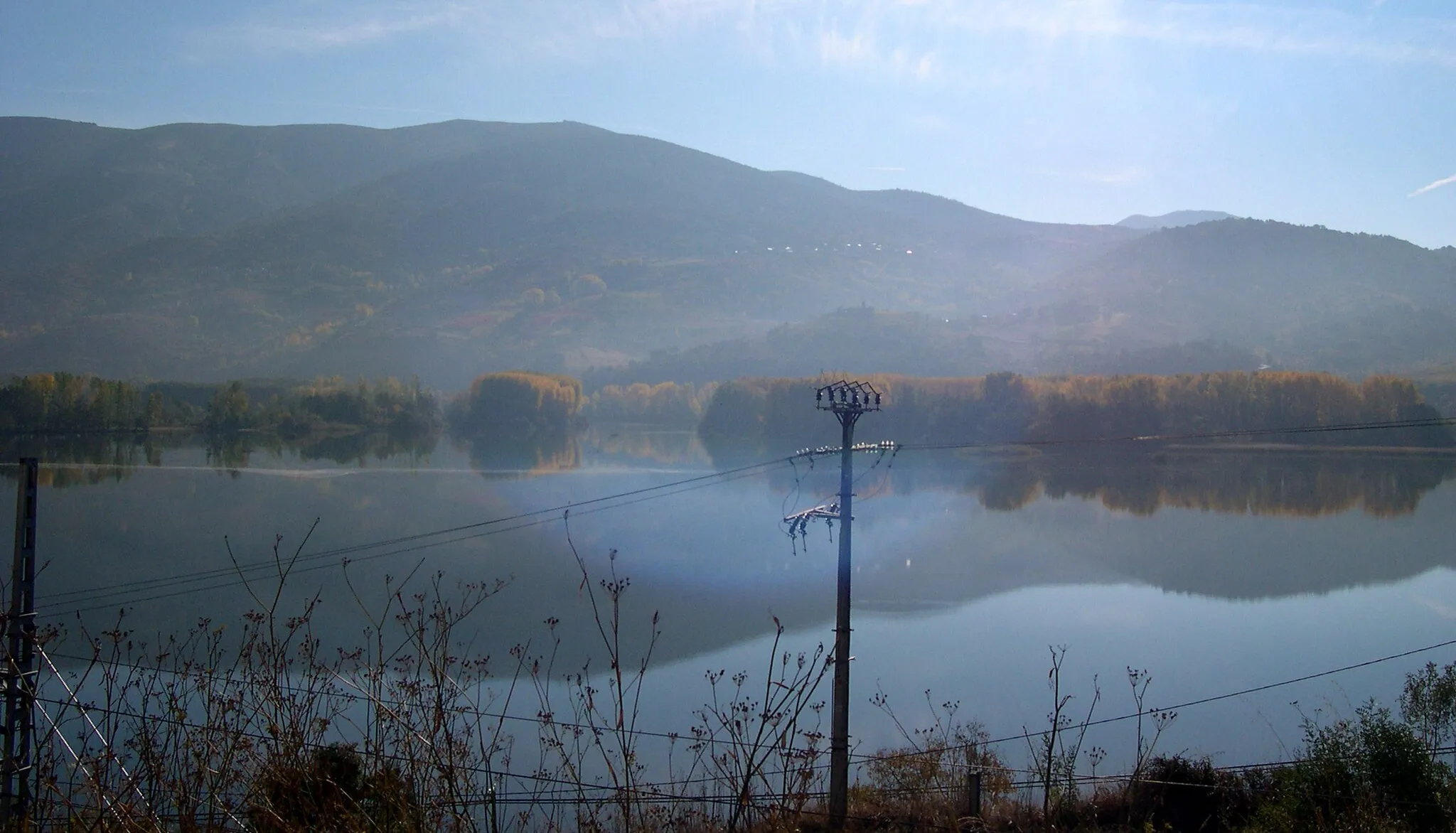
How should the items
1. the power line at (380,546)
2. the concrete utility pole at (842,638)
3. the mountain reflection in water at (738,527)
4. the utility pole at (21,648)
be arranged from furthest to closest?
the mountain reflection in water at (738,527)
the power line at (380,546)
the concrete utility pole at (842,638)
the utility pole at (21,648)

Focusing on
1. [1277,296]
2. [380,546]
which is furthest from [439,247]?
[380,546]

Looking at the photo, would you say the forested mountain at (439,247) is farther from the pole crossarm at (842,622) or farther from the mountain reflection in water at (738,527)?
the pole crossarm at (842,622)

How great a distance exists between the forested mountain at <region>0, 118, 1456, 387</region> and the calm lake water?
13.6m

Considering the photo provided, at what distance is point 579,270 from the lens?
72.7 meters

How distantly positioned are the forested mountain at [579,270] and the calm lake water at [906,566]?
535 inches

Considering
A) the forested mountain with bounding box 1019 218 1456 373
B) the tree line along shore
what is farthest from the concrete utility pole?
the forested mountain with bounding box 1019 218 1456 373

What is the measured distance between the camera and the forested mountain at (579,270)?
37.9 meters

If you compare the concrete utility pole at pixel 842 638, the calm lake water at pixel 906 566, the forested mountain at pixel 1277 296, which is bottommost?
the calm lake water at pixel 906 566

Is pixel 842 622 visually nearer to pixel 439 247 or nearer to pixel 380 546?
pixel 380 546

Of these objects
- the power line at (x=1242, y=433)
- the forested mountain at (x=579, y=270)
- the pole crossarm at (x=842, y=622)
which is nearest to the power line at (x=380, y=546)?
the pole crossarm at (x=842, y=622)

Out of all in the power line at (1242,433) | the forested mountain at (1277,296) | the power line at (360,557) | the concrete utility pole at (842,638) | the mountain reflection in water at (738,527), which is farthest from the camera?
the forested mountain at (1277,296)

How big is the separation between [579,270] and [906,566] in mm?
61971

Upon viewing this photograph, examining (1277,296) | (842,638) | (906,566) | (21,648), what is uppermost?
(1277,296)

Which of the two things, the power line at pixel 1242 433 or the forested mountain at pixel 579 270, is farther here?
the forested mountain at pixel 579 270
